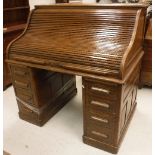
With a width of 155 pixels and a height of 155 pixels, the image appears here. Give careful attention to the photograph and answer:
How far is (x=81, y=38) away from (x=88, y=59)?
0.30m

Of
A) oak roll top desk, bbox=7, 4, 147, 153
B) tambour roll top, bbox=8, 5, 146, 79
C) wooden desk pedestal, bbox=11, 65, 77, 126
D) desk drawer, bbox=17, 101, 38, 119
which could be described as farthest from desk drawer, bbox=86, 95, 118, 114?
desk drawer, bbox=17, 101, 38, 119

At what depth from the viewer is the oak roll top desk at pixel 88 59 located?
5.10 ft

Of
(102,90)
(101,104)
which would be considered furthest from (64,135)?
(102,90)

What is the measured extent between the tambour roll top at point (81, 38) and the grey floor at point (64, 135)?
2.59 ft

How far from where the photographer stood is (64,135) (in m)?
2.09

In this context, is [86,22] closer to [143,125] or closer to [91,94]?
[91,94]

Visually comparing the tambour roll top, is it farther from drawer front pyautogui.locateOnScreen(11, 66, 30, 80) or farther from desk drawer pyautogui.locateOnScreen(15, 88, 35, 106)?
desk drawer pyautogui.locateOnScreen(15, 88, 35, 106)

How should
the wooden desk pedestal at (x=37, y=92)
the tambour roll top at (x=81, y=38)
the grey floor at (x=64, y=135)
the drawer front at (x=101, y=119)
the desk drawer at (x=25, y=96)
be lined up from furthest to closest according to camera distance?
the desk drawer at (x=25, y=96), the wooden desk pedestal at (x=37, y=92), the grey floor at (x=64, y=135), the drawer front at (x=101, y=119), the tambour roll top at (x=81, y=38)

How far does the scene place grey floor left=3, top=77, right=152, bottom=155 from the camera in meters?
1.90

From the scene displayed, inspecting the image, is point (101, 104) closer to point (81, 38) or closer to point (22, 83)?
point (81, 38)

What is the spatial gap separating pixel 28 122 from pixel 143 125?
1295 mm

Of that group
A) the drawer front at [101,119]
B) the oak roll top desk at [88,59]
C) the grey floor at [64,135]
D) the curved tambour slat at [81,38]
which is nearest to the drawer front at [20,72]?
the oak roll top desk at [88,59]

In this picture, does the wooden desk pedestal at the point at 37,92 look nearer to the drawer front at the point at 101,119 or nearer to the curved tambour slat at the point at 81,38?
the curved tambour slat at the point at 81,38

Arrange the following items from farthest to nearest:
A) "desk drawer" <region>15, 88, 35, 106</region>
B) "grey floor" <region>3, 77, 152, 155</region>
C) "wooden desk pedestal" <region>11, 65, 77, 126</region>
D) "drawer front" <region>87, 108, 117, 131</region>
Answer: "desk drawer" <region>15, 88, 35, 106</region>
"wooden desk pedestal" <region>11, 65, 77, 126</region>
"grey floor" <region>3, 77, 152, 155</region>
"drawer front" <region>87, 108, 117, 131</region>
